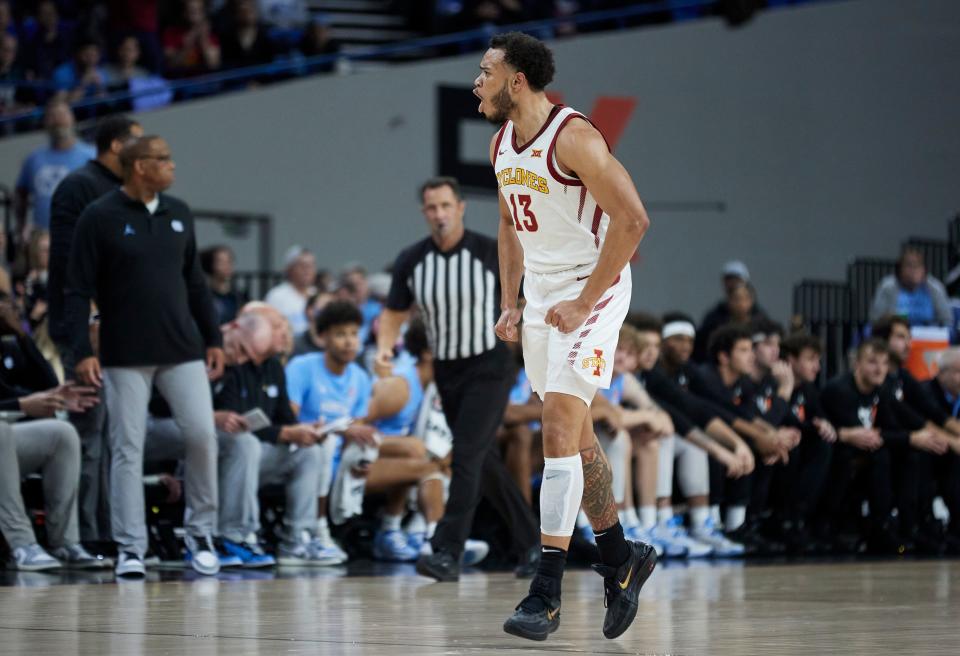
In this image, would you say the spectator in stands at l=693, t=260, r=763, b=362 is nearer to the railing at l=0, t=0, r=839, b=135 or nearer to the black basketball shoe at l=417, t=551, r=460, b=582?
the railing at l=0, t=0, r=839, b=135

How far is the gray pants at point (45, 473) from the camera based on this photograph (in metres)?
7.02

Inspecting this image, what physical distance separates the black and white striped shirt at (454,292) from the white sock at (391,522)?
1627mm

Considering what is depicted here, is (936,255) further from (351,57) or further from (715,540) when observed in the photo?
(715,540)

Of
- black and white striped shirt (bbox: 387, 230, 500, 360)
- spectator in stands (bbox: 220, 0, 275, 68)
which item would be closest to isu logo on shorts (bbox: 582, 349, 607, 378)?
black and white striped shirt (bbox: 387, 230, 500, 360)

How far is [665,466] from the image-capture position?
30.3 feet

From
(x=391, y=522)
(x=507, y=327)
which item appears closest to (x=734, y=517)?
(x=391, y=522)

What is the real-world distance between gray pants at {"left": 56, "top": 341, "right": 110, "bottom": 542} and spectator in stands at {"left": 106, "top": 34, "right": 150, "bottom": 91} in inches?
266

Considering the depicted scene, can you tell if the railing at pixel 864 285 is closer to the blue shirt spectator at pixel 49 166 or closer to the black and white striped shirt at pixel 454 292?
the blue shirt spectator at pixel 49 166

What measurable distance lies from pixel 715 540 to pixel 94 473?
3.81 m

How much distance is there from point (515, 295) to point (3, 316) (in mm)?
3245

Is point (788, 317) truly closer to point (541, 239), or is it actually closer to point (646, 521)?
point (646, 521)

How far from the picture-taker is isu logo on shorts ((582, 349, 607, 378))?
16.0ft

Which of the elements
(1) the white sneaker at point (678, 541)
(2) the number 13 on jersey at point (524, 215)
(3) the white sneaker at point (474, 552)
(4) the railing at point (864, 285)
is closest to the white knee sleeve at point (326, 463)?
(3) the white sneaker at point (474, 552)

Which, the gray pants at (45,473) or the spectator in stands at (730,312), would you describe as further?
the spectator in stands at (730,312)
